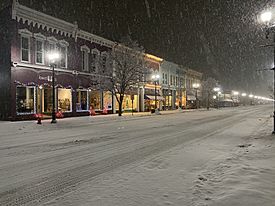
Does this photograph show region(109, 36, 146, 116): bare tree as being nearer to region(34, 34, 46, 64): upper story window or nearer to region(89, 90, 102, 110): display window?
region(89, 90, 102, 110): display window

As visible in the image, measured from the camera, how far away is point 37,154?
31.3 ft

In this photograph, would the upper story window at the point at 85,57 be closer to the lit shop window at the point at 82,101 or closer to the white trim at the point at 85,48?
the white trim at the point at 85,48

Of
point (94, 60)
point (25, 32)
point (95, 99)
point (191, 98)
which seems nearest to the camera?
point (25, 32)

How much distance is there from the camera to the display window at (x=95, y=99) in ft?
114

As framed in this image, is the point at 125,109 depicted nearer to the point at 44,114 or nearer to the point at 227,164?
the point at 44,114

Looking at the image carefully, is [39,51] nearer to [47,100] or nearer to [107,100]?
[47,100]

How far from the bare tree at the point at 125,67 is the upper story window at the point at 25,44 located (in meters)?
9.98

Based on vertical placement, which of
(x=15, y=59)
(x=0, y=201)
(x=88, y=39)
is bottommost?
(x=0, y=201)

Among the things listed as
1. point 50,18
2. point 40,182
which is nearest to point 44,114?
point 50,18

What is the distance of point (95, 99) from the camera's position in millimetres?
35406

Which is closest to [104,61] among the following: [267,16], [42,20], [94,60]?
[94,60]

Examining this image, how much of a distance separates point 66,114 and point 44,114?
2926 millimetres

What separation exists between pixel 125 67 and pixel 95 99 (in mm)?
5637

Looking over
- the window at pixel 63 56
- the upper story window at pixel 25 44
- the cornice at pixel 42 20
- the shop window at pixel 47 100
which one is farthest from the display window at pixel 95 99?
the upper story window at pixel 25 44
